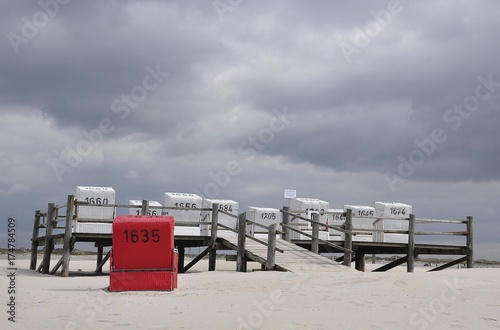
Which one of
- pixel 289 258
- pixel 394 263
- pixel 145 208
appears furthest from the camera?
pixel 394 263

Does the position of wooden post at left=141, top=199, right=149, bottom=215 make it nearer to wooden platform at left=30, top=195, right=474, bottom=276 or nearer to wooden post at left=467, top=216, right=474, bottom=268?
wooden platform at left=30, top=195, right=474, bottom=276

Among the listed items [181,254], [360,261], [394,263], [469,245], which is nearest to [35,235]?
[181,254]

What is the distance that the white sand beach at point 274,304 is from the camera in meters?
8.12

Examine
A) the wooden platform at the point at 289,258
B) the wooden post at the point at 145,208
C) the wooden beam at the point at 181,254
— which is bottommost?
the wooden beam at the point at 181,254

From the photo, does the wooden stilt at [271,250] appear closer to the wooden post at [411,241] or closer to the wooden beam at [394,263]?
the wooden post at [411,241]

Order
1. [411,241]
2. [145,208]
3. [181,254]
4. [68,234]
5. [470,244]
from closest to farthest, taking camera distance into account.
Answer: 1. [68,234]
2. [145,208]
3. [411,241]
4. [470,244]
5. [181,254]

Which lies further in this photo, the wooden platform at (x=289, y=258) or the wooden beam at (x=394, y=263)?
the wooden beam at (x=394, y=263)

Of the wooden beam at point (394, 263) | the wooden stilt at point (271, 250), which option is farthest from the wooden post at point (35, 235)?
the wooden beam at point (394, 263)

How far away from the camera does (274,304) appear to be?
9930 mm

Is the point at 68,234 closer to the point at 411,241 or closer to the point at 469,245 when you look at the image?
the point at 411,241

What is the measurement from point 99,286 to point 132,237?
2028 mm

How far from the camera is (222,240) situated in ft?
62.5

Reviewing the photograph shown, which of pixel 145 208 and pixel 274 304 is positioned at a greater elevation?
pixel 145 208

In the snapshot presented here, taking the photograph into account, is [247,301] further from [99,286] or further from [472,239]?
[472,239]
